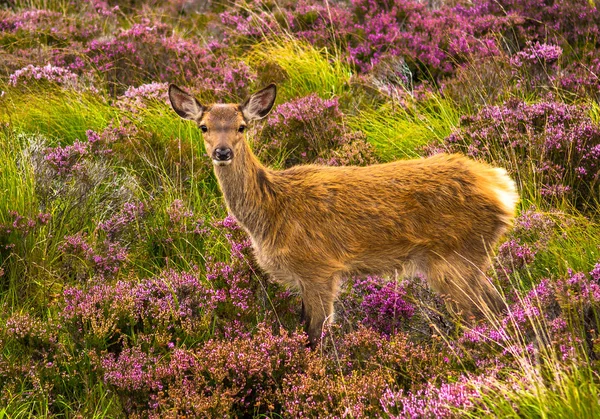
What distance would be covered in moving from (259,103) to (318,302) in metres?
1.66

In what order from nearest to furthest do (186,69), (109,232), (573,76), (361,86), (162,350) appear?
1. (162,350)
2. (109,232)
3. (573,76)
4. (361,86)
5. (186,69)

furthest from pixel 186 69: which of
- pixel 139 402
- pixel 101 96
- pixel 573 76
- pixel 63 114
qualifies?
pixel 139 402

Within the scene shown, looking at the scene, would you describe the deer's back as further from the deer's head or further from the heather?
the deer's head

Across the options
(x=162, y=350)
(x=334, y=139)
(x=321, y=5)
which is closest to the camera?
(x=162, y=350)

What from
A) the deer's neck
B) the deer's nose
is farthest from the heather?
the deer's nose

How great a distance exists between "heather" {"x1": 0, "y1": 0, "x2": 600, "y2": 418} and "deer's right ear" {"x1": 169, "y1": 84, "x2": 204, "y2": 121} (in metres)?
0.91

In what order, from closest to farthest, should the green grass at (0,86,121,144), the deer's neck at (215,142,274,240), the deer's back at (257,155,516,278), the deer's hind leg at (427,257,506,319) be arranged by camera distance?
the deer's hind leg at (427,257,506,319), the deer's back at (257,155,516,278), the deer's neck at (215,142,274,240), the green grass at (0,86,121,144)

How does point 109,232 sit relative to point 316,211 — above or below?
below

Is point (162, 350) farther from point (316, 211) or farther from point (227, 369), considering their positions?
point (316, 211)

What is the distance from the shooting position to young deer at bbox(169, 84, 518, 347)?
18.3 ft

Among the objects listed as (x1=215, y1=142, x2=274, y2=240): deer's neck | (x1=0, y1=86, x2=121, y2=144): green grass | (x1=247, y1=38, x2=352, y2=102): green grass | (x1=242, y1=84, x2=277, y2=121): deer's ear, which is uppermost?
(x1=242, y1=84, x2=277, y2=121): deer's ear

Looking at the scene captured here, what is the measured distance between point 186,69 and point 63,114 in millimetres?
2253

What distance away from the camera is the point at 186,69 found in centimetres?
1017

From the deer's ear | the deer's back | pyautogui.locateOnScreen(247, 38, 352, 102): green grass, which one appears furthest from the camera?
pyautogui.locateOnScreen(247, 38, 352, 102): green grass
